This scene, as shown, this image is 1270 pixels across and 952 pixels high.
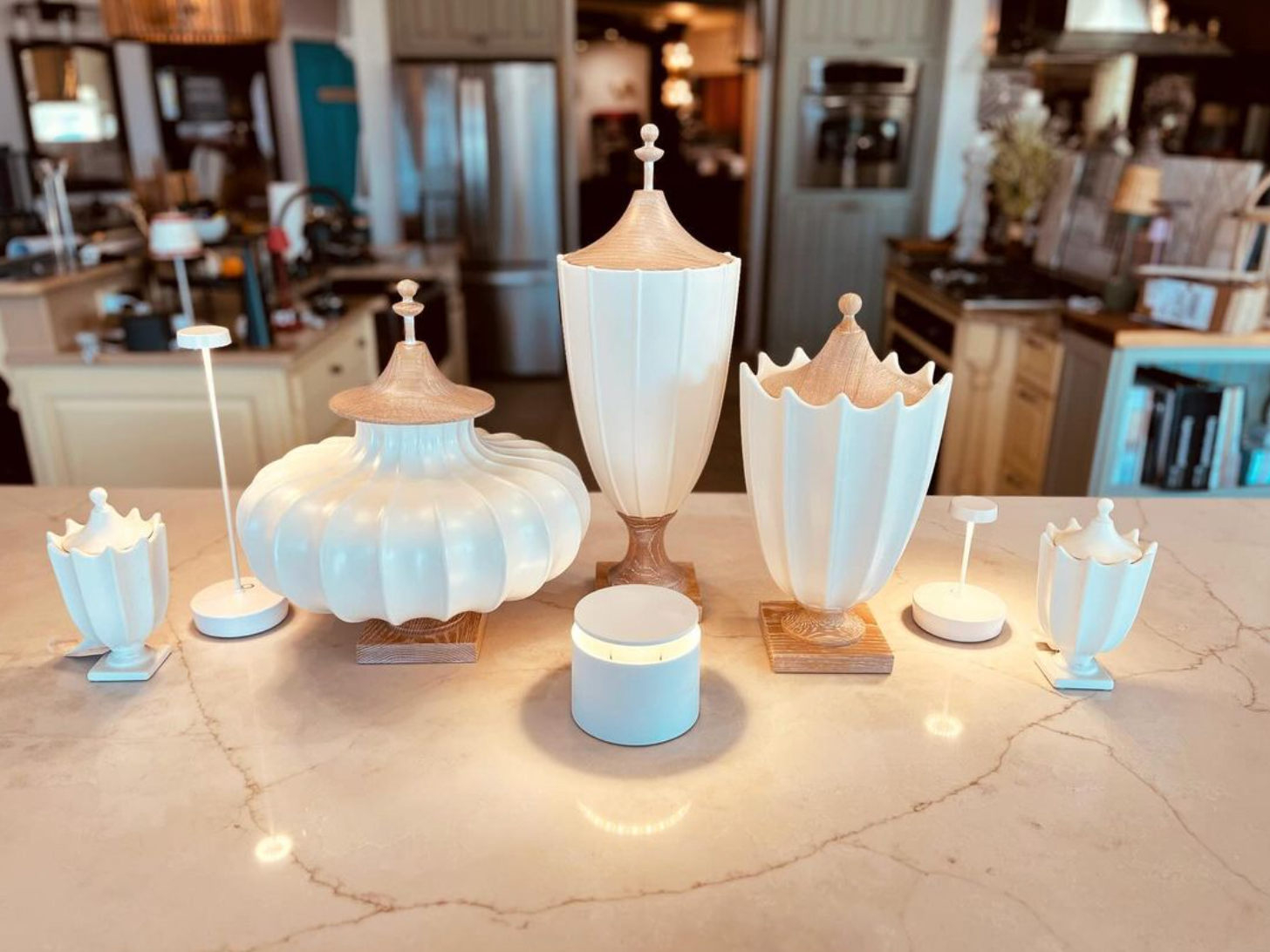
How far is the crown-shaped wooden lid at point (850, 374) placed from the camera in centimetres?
92

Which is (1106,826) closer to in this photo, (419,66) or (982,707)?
(982,707)

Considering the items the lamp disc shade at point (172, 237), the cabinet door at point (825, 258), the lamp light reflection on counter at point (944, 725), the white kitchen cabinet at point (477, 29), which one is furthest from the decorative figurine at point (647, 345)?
the cabinet door at point (825, 258)

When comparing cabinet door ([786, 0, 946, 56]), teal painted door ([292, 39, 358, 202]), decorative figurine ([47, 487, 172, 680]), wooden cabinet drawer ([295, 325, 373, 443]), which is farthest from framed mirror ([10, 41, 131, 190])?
decorative figurine ([47, 487, 172, 680])

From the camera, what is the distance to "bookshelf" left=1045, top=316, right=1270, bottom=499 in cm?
252

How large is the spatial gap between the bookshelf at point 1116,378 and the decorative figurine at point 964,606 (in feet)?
5.54

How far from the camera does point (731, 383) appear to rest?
499 centimetres

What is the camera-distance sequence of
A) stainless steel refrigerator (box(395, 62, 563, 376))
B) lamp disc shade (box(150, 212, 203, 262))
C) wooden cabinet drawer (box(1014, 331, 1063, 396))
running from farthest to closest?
stainless steel refrigerator (box(395, 62, 563, 376)) < wooden cabinet drawer (box(1014, 331, 1063, 396)) < lamp disc shade (box(150, 212, 203, 262))

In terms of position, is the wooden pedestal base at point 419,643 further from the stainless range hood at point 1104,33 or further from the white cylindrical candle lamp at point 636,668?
the stainless range hood at point 1104,33

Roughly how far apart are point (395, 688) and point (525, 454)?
0.96ft

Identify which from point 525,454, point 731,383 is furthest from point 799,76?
point 525,454

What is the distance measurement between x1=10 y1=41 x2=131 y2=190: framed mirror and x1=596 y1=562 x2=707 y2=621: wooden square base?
635cm

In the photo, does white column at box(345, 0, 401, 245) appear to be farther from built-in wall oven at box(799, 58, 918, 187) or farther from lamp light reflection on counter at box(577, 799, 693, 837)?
lamp light reflection on counter at box(577, 799, 693, 837)

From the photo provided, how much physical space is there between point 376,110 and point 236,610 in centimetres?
475

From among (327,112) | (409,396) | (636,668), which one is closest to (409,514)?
(409,396)
